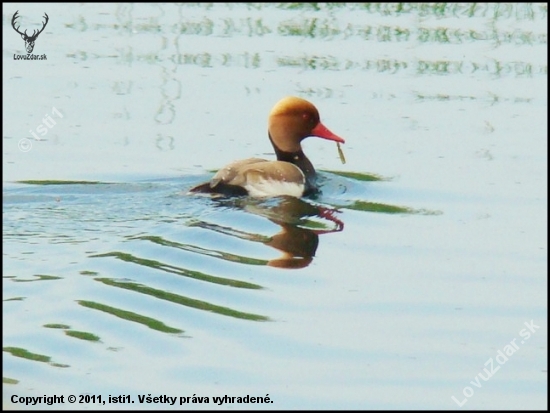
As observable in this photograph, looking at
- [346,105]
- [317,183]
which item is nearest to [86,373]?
[317,183]

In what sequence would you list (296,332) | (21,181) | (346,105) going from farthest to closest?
(346,105) → (21,181) → (296,332)

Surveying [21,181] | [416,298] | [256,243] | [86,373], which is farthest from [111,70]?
[86,373]

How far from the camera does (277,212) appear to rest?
33.2 ft

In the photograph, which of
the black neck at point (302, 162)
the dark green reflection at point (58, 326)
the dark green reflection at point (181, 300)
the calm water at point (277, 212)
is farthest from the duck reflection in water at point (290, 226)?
the dark green reflection at point (58, 326)

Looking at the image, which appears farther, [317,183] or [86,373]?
[317,183]

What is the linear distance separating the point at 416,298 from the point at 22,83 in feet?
22.5

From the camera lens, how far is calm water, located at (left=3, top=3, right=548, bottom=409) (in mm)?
6660

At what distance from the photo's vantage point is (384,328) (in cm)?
735

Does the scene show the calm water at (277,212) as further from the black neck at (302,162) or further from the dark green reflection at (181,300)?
the black neck at (302,162)

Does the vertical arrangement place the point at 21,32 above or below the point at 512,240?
above

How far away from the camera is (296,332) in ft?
23.7

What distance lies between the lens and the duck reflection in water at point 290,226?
8875 millimetres

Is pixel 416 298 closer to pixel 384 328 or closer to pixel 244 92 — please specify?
pixel 384 328

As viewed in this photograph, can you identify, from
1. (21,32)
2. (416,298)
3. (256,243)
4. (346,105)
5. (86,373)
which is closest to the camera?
(86,373)
